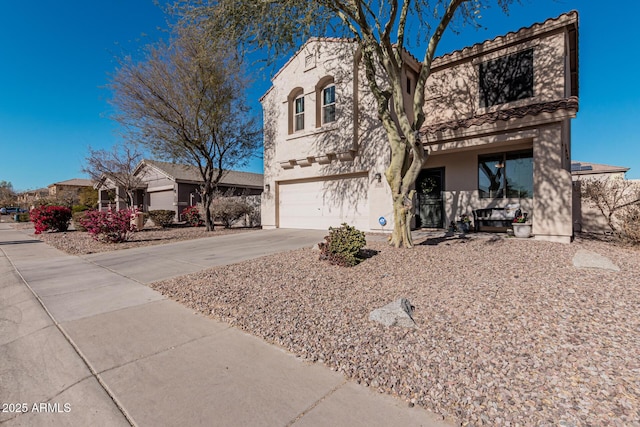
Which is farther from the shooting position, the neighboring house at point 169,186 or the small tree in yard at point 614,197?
the neighboring house at point 169,186

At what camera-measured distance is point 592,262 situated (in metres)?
Answer: 5.10

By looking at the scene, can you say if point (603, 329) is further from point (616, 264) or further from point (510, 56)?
point (510, 56)

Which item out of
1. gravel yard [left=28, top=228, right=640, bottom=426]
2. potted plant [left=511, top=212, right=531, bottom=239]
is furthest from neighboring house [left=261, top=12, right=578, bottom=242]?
gravel yard [left=28, top=228, right=640, bottom=426]

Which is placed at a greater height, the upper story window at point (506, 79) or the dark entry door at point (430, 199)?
the upper story window at point (506, 79)

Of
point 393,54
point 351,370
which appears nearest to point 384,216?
point 393,54

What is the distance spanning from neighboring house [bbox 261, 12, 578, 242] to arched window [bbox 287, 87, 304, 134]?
48mm

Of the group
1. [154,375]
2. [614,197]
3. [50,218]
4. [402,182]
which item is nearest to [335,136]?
[402,182]

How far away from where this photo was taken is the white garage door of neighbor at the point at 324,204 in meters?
11.3

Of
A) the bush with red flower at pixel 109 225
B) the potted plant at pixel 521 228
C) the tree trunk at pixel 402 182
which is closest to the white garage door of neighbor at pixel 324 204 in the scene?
the tree trunk at pixel 402 182

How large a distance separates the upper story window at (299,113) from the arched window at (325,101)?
3.39 feet

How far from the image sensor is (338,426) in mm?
1924

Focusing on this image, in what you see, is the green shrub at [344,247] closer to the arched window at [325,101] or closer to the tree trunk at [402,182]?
the tree trunk at [402,182]

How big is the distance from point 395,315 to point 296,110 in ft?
38.1

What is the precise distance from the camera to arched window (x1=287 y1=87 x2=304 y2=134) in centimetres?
1287
